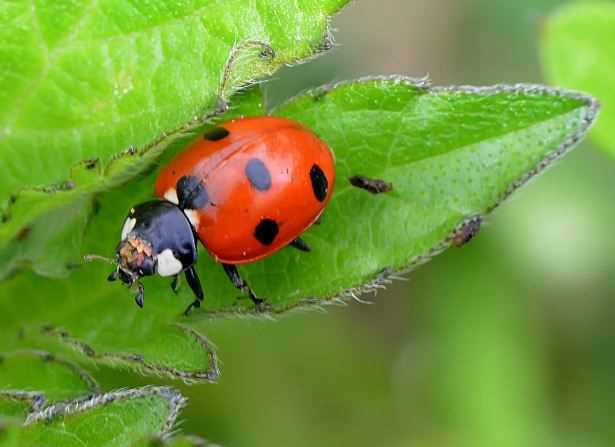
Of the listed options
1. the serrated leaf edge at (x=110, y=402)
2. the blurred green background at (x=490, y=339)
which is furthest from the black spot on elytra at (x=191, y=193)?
the blurred green background at (x=490, y=339)

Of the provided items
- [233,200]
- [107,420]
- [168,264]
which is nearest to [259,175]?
[233,200]

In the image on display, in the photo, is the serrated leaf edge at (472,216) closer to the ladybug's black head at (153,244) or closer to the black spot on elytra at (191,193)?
the ladybug's black head at (153,244)

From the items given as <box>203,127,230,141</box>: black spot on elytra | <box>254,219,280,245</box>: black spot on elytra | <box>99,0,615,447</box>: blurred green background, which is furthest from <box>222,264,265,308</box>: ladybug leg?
<box>99,0,615,447</box>: blurred green background

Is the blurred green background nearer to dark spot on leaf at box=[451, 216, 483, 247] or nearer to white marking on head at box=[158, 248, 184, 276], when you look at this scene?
white marking on head at box=[158, 248, 184, 276]

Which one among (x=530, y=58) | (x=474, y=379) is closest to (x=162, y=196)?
(x=474, y=379)

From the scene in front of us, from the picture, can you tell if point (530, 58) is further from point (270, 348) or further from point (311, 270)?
point (311, 270)

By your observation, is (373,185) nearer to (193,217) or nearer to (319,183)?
(319,183)

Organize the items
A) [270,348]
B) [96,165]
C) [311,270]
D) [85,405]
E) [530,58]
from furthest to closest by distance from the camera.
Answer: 1. [530,58]
2. [270,348]
3. [311,270]
4. [96,165]
5. [85,405]
